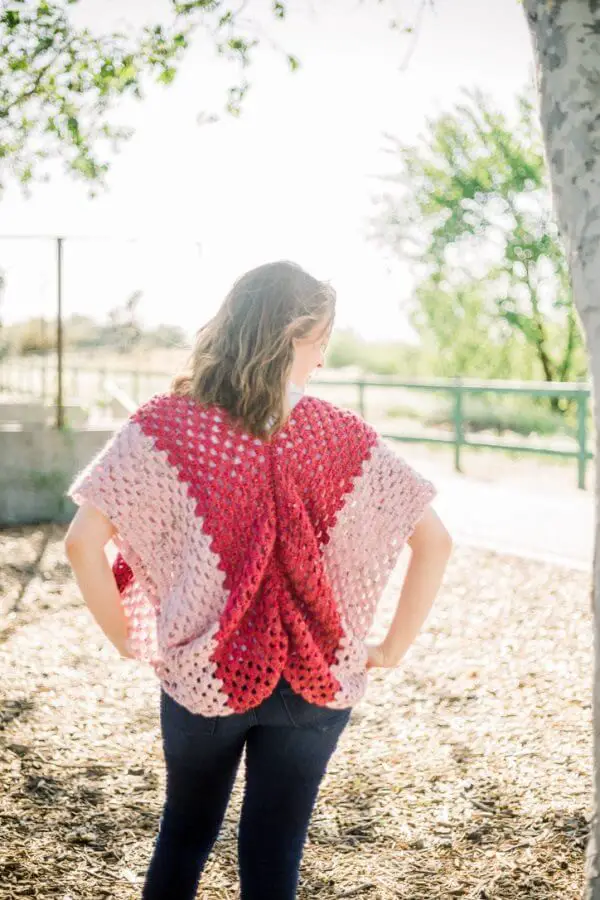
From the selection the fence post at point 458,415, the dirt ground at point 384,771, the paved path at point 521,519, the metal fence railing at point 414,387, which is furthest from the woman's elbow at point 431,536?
the fence post at point 458,415

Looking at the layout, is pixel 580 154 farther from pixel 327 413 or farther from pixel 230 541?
pixel 230 541

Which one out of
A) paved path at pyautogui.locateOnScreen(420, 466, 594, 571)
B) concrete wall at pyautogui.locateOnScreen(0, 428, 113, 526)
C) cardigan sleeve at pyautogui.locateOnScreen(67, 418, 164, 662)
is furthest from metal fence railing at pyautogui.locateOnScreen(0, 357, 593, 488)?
cardigan sleeve at pyautogui.locateOnScreen(67, 418, 164, 662)

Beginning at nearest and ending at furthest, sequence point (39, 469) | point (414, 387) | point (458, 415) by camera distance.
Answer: point (39, 469) < point (458, 415) < point (414, 387)

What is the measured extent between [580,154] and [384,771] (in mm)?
2364

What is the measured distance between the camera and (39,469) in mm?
7984

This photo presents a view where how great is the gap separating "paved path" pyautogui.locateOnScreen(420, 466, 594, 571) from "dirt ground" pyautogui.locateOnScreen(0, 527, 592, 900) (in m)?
1.61

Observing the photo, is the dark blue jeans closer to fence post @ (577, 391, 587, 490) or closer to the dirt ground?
the dirt ground

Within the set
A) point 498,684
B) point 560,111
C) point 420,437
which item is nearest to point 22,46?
point 560,111

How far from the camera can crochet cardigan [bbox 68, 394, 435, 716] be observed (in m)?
1.72

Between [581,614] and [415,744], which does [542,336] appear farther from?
[415,744]

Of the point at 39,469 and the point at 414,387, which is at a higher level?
the point at 414,387

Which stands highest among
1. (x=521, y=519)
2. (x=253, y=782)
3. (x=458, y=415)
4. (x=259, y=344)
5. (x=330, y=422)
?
(x=259, y=344)

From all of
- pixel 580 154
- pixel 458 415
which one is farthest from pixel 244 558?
pixel 458 415

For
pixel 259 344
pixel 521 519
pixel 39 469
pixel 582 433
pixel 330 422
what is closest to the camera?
pixel 259 344
